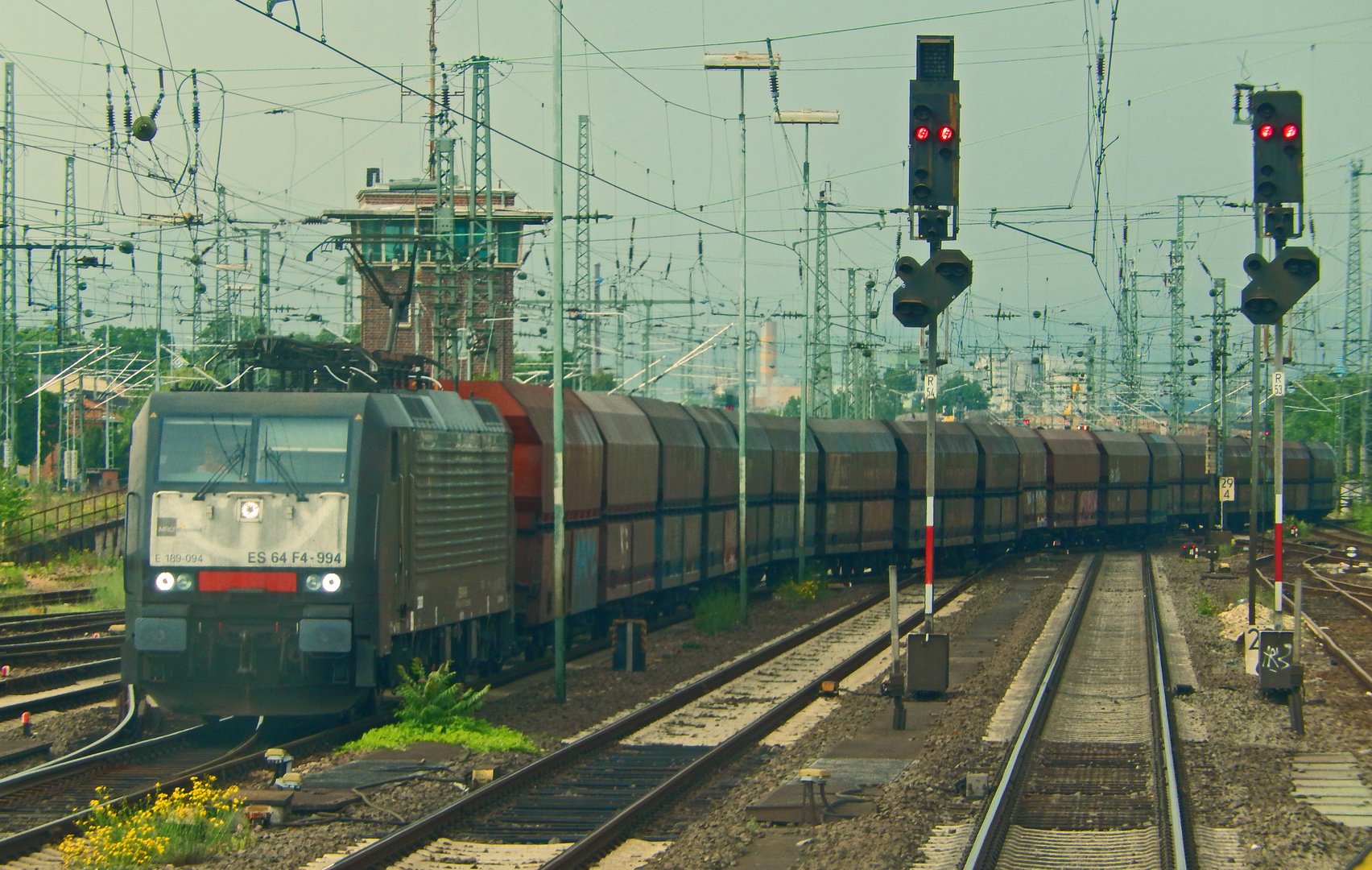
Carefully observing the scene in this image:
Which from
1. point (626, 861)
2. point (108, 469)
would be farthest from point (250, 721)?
point (108, 469)

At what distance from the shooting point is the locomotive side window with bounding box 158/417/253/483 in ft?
47.8

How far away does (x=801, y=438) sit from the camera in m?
32.8

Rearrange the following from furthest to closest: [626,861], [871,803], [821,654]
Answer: [821,654] → [871,803] → [626,861]

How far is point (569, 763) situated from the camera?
47.1 ft

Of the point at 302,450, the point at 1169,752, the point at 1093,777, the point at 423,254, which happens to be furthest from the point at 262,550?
the point at 423,254

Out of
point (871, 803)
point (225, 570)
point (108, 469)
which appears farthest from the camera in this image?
point (108, 469)

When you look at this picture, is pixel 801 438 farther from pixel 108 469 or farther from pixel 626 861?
pixel 108 469

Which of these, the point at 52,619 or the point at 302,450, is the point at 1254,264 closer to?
the point at 302,450

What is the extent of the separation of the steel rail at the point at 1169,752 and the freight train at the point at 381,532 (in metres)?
7.47

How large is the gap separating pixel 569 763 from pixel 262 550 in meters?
3.63

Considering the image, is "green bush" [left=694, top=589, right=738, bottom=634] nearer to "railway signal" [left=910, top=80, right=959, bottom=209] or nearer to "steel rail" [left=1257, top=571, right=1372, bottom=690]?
"steel rail" [left=1257, top=571, right=1372, bottom=690]

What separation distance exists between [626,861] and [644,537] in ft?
50.4

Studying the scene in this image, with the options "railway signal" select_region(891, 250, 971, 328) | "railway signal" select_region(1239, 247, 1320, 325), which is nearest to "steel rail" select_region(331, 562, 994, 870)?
"railway signal" select_region(891, 250, 971, 328)

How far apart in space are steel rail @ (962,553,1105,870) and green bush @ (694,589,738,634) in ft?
19.9
